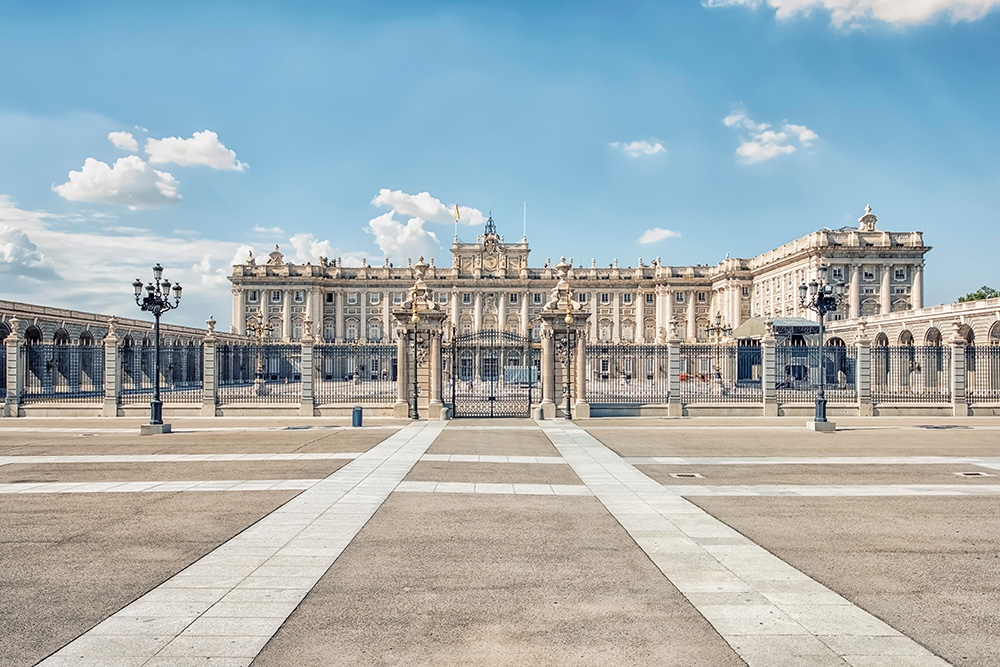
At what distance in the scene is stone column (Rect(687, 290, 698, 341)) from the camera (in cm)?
12125

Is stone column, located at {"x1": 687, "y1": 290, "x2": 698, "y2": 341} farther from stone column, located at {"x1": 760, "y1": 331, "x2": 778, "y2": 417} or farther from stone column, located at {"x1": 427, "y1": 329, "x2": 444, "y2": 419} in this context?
stone column, located at {"x1": 427, "y1": 329, "x2": 444, "y2": 419}

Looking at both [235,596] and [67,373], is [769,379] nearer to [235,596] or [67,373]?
[235,596]

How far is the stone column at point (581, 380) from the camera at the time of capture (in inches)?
1212

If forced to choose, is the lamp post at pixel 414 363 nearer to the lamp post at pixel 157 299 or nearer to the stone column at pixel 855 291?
the lamp post at pixel 157 299

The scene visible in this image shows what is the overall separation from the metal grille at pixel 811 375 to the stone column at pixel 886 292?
27.3 m

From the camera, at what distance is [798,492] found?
46.4 ft

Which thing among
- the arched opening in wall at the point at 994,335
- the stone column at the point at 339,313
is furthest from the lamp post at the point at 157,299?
the stone column at the point at 339,313

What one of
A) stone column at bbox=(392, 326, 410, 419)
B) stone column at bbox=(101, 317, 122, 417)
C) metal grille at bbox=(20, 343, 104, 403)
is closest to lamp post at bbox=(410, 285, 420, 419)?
stone column at bbox=(392, 326, 410, 419)

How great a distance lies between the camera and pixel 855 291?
88875mm

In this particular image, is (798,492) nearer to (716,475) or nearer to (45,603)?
(716,475)

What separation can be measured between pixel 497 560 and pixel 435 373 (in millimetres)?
22060

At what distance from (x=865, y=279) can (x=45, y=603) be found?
96469mm

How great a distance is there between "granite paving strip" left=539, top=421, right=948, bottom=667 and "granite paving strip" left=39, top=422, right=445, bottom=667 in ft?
14.1

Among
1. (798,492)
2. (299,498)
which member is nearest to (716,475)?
(798,492)
